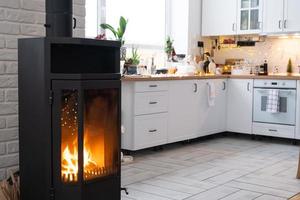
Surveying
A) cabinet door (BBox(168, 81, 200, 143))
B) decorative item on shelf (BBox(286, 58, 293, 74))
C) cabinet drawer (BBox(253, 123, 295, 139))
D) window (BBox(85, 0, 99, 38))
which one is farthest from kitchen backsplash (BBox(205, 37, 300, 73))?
window (BBox(85, 0, 99, 38))

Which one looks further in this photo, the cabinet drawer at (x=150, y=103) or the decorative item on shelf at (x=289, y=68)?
the decorative item on shelf at (x=289, y=68)

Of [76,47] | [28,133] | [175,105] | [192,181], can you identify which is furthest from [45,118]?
[175,105]

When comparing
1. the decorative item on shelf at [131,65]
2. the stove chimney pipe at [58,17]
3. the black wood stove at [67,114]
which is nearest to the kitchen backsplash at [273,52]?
the decorative item on shelf at [131,65]

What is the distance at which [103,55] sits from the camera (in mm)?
2555

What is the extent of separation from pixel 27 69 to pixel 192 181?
1890mm

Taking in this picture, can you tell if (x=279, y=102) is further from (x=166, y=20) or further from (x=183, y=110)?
(x=166, y=20)

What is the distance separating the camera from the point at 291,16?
18.9ft

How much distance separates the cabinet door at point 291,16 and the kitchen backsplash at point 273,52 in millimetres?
364

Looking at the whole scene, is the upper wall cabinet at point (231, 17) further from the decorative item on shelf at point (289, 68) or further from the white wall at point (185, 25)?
the decorative item on shelf at point (289, 68)

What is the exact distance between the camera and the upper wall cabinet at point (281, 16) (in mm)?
5723

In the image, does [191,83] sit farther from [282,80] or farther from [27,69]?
[27,69]

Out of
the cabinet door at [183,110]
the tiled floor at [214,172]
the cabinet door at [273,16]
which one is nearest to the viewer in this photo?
the tiled floor at [214,172]

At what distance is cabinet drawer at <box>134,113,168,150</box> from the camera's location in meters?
4.67

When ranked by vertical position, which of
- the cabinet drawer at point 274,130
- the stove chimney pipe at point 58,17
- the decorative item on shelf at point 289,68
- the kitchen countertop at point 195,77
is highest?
the stove chimney pipe at point 58,17
